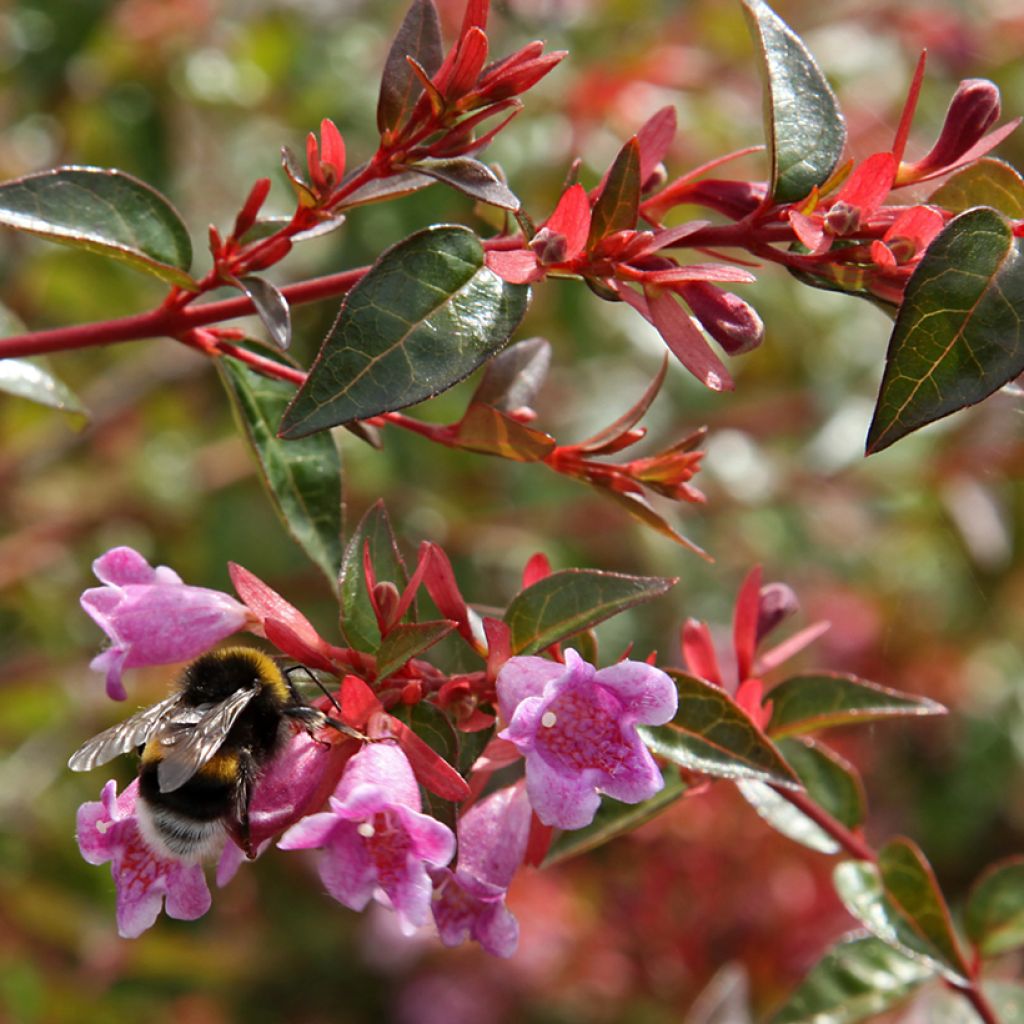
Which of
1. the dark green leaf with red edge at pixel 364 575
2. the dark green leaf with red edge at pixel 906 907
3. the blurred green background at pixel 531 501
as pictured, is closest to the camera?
the dark green leaf with red edge at pixel 364 575

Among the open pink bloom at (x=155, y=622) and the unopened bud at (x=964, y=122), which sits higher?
the unopened bud at (x=964, y=122)

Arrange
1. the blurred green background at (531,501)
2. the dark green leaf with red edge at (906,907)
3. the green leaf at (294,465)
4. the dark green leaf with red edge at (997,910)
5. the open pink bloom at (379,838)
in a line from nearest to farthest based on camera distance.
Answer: the open pink bloom at (379,838)
the green leaf at (294,465)
the dark green leaf with red edge at (906,907)
the dark green leaf with red edge at (997,910)
the blurred green background at (531,501)

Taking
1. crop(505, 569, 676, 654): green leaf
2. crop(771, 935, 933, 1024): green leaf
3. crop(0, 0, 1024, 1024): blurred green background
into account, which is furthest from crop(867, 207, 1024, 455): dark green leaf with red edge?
crop(0, 0, 1024, 1024): blurred green background

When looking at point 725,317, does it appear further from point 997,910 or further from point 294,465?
point 997,910

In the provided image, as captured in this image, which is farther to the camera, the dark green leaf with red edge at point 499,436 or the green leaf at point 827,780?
the green leaf at point 827,780

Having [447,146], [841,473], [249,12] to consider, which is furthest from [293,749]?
[249,12]

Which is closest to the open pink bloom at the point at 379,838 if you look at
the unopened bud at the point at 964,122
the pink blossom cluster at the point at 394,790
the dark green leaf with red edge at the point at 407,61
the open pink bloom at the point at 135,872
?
the pink blossom cluster at the point at 394,790

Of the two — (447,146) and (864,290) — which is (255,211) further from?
(864,290)

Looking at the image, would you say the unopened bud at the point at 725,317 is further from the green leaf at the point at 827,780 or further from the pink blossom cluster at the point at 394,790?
the green leaf at the point at 827,780

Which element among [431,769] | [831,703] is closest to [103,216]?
[431,769]
